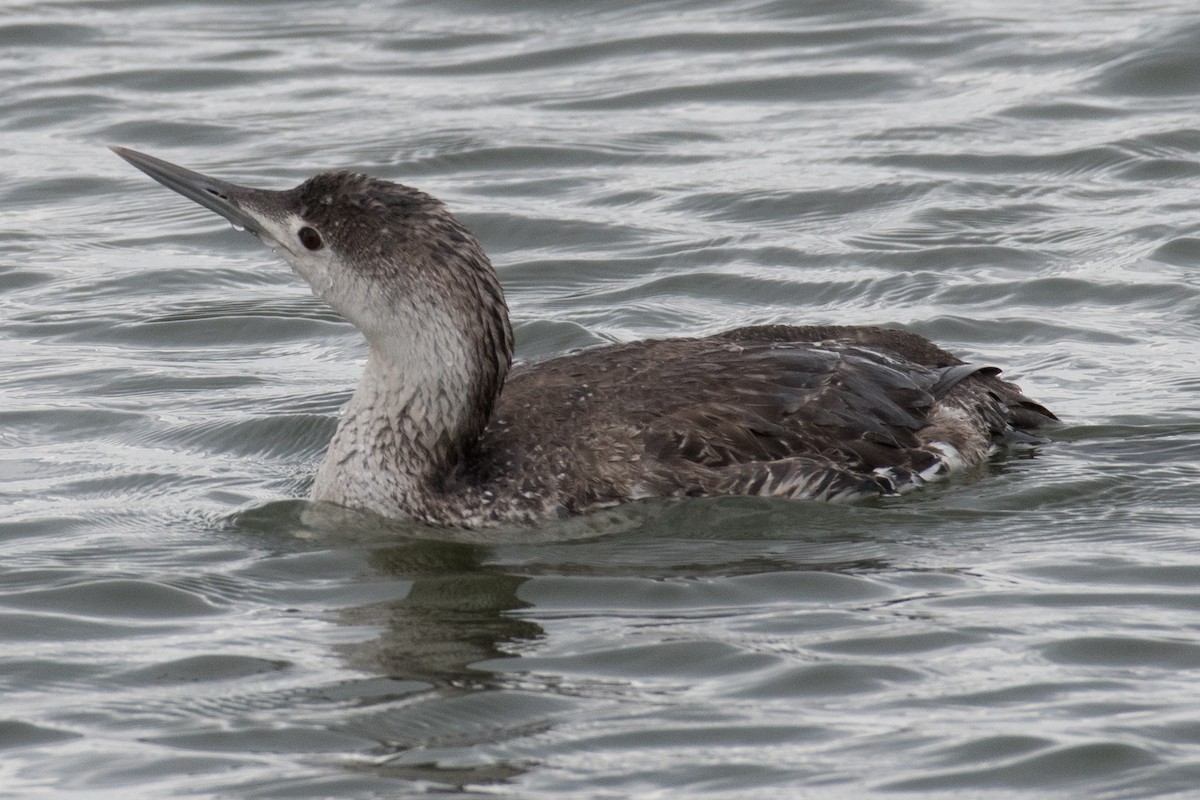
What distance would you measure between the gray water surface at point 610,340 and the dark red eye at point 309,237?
1046 mm

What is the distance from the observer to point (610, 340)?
10.5 metres

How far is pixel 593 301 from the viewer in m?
11.2

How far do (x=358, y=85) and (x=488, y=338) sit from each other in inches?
305

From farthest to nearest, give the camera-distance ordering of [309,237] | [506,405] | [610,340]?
[610,340] → [506,405] → [309,237]

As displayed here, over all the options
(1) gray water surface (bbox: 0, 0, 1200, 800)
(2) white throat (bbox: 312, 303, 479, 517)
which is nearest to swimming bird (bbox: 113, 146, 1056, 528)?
(2) white throat (bbox: 312, 303, 479, 517)

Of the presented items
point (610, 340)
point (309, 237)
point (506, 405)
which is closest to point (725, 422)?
point (506, 405)

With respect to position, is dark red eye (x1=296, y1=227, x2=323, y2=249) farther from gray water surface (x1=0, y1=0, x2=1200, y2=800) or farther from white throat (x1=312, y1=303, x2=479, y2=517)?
gray water surface (x1=0, y1=0, x2=1200, y2=800)

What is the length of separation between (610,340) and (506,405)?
242cm

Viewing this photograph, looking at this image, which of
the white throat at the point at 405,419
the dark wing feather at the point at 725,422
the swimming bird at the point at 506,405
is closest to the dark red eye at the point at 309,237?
the swimming bird at the point at 506,405

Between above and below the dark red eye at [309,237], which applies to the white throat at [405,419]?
below

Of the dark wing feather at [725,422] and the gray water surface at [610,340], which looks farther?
the dark wing feather at [725,422]

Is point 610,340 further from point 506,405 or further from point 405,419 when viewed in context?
point 405,419

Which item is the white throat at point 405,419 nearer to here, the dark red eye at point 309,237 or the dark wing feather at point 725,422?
the dark wing feather at point 725,422

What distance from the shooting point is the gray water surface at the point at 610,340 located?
6.06m
